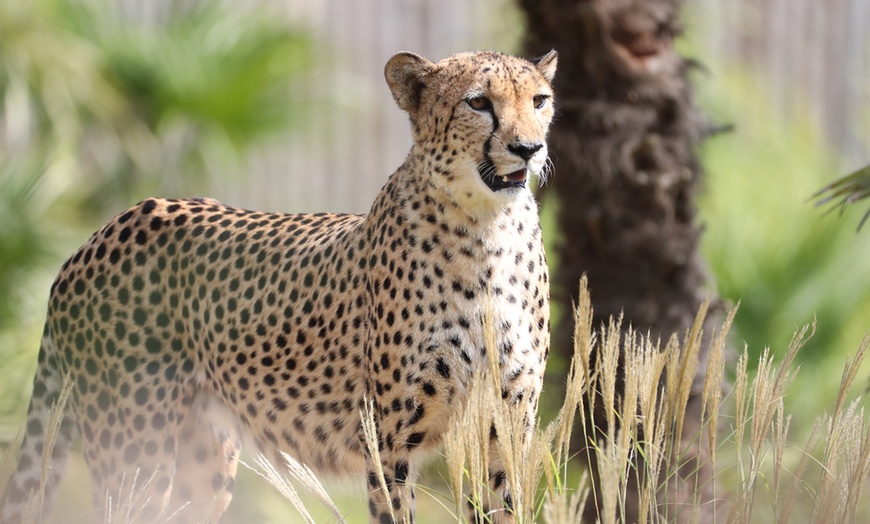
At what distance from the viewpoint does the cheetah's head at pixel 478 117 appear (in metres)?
3.16

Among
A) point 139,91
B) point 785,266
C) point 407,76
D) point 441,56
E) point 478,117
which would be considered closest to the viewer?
point 478,117

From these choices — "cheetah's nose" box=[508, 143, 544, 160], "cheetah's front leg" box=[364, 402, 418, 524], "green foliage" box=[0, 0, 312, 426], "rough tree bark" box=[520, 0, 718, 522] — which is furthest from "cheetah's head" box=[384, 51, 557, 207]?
"green foliage" box=[0, 0, 312, 426]

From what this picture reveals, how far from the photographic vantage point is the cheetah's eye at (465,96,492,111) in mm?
3273

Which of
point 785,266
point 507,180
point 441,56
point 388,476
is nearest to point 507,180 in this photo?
point 507,180

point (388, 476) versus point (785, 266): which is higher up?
point (388, 476)

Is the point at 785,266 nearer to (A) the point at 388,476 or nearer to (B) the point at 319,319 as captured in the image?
(B) the point at 319,319

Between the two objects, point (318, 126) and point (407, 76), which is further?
point (318, 126)

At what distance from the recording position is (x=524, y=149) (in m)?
3.12

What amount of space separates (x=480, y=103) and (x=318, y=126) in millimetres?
5336

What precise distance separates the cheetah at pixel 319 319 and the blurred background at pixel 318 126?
492 mm

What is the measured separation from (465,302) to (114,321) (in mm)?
1222

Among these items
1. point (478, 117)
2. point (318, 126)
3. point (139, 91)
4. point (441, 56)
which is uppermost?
point (478, 117)

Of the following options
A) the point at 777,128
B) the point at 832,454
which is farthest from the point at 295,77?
the point at 832,454

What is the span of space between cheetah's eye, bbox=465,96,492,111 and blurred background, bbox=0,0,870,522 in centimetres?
127
